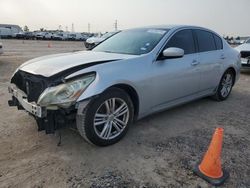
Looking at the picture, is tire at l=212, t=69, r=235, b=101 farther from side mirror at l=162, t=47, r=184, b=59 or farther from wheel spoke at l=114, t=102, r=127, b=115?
wheel spoke at l=114, t=102, r=127, b=115

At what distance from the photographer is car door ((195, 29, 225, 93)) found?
16.5ft

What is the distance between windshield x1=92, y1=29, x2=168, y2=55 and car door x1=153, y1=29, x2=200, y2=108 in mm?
241

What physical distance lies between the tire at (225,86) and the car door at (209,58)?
12.1 inches

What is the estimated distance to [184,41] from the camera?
4719 mm

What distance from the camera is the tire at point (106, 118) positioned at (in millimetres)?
3182

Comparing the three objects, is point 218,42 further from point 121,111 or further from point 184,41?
point 121,111

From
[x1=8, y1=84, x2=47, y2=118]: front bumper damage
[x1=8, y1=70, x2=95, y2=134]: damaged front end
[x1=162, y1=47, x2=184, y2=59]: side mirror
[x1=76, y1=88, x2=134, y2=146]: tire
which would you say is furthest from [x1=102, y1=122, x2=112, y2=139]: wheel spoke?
[x1=162, y1=47, x2=184, y2=59]: side mirror

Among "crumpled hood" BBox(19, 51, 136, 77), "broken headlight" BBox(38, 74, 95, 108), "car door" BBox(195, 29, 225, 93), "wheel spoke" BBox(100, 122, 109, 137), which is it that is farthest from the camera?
"car door" BBox(195, 29, 225, 93)

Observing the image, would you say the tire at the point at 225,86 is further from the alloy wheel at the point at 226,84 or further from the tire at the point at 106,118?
the tire at the point at 106,118

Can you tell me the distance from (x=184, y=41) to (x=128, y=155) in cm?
245

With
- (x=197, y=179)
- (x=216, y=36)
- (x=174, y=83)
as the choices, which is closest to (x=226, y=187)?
(x=197, y=179)

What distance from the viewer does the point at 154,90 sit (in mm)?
3939

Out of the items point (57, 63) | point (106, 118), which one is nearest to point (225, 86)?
point (106, 118)

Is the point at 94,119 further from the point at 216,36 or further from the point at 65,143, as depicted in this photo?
the point at 216,36
